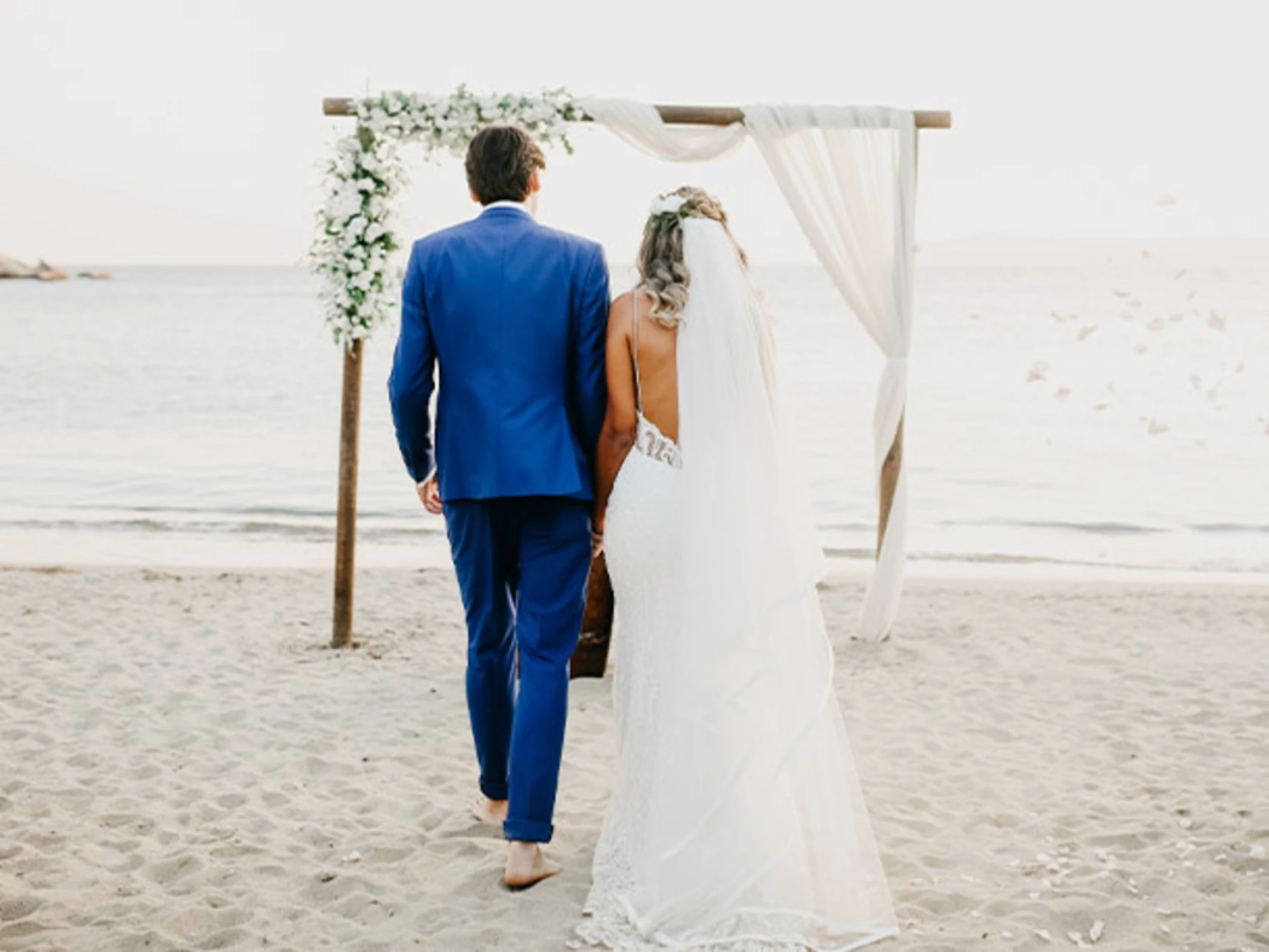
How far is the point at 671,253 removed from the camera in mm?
3139

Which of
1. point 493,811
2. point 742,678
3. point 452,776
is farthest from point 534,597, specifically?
point 452,776

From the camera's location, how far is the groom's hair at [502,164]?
10.6ft

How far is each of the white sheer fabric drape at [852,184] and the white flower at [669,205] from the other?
2479 millimetres

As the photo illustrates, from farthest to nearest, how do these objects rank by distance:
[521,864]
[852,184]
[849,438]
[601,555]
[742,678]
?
[849,438], [852,184], [601,555], [521,864], [742,678]

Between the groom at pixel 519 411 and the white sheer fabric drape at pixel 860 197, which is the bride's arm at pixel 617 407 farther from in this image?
the white sheer fabric drape at pixel 860 197

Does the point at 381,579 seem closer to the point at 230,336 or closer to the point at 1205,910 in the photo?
the point at 1205,910

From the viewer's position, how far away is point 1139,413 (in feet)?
74.8

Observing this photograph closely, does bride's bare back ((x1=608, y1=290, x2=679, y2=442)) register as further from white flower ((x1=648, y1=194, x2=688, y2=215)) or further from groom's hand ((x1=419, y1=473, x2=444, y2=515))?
groom's hand ((x1=419, y1=473, x2=444, y2=515))

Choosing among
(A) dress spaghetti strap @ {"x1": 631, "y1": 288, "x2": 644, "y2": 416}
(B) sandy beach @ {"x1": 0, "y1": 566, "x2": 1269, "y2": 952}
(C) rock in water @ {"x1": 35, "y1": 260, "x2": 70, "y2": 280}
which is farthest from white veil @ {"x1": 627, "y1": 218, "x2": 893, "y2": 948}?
(C) rock in water @ {"x1": 35, "y1": 260, "x2": 70, "y2": 280}

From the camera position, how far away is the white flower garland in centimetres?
553

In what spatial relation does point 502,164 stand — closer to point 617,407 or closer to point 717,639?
point 617,407

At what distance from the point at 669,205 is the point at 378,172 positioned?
2880 mm

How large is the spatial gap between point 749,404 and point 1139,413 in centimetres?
2169

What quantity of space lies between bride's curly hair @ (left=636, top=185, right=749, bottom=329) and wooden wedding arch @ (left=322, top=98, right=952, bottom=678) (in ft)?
7.87
